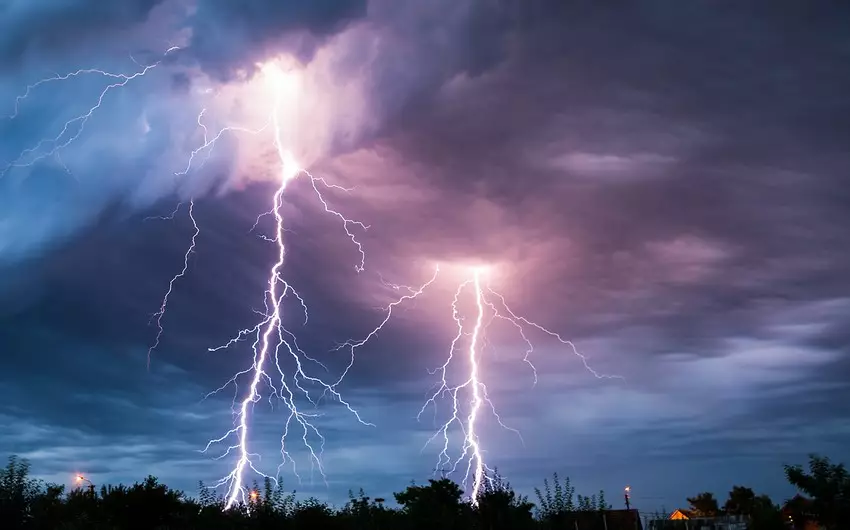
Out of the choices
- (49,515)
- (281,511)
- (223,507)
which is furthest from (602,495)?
(49,515)

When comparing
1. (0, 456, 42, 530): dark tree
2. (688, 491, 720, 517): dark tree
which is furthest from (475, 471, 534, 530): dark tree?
(688, 491, 720, 517): dark tree

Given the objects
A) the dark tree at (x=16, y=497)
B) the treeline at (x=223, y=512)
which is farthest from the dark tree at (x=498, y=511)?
the dark tree at (x=16, y=497)

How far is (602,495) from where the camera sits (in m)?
24.1

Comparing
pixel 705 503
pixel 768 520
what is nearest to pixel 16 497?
pixel 768 520

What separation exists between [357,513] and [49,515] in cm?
864

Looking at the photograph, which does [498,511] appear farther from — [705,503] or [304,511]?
[705,503]

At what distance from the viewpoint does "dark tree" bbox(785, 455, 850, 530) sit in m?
23.2

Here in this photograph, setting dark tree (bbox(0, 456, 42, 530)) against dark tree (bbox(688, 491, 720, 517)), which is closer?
dark tree (bbox(0, 456, 42, 530))

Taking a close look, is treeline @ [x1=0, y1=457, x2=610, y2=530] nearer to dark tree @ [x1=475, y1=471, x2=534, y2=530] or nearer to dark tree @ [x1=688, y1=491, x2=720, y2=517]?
dark tree @ [x1=475, y1=471, x2=534, y2=530]

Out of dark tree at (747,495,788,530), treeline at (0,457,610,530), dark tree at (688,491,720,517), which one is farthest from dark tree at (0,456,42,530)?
dark tree at (688,491,720,517)

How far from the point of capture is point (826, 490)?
23922 millimetres

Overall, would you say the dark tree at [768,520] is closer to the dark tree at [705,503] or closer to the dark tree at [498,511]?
the dark tree at [498,511]

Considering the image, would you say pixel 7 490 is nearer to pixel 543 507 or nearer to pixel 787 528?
pixel 543 507

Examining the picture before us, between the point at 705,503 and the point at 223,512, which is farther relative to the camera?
the point at 705,503
